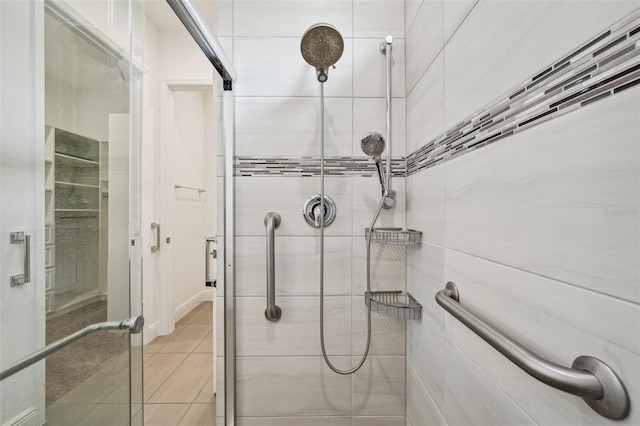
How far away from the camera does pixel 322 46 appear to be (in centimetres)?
95

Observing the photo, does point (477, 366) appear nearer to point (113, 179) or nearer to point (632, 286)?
point (632, 286)

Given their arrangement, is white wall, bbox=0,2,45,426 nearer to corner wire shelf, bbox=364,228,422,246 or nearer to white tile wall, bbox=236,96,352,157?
white tile wall, bbox=236,96,352,157

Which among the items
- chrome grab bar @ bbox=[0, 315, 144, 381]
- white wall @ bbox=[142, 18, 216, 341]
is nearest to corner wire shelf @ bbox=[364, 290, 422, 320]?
chrome grab bar @ bbox=[0, 315, 144, 381]

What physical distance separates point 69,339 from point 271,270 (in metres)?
0.64

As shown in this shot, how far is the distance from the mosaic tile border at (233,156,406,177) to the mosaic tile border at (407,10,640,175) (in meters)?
0.54

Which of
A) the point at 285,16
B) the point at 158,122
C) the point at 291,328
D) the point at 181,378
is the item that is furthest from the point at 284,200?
the point at 158,122

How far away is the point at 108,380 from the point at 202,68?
82.3 inches

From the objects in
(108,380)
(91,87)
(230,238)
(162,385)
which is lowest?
(162,385)

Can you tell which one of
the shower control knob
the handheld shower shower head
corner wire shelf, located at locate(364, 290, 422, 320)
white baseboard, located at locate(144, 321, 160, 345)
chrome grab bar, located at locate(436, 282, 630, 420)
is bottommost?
white baseboard, located at locate(144, 321, 160, 345)

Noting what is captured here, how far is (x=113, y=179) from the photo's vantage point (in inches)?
25.4

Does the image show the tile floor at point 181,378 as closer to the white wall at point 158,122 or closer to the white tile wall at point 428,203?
the white wall at point 158,122

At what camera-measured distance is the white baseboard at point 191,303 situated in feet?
7.63

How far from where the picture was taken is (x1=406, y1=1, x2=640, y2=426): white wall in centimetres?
33

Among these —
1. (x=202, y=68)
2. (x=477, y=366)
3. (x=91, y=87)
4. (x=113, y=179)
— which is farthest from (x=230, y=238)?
(x=202, y=68)
